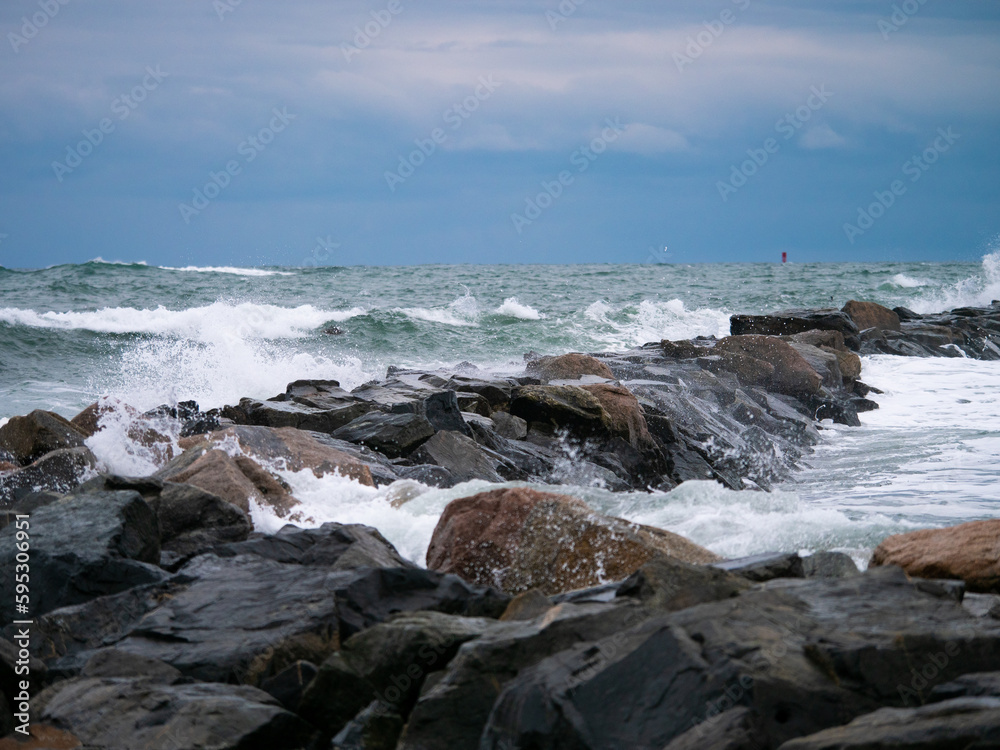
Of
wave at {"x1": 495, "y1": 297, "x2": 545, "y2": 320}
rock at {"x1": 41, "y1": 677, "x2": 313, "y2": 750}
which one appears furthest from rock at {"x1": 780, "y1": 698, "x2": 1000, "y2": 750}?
wave at {"x1": 495, "y1": 297, "x2": 545, "y2": 320}

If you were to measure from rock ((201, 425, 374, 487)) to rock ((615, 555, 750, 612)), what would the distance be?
130 inches

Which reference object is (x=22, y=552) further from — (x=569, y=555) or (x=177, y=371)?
(x=177, y=371)

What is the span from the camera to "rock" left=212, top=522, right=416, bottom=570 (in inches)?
173

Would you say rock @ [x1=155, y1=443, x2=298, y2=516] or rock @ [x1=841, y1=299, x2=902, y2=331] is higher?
rock @ [x1=841, y1=299, x2=902, y2=331]

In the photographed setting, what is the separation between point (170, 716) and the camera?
3.05 metres

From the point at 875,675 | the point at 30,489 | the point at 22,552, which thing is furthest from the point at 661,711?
the point at 30,489

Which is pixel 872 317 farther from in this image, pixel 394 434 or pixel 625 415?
pixel 394 434

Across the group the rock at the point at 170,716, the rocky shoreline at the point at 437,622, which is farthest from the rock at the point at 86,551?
the rock at the point at 170,716

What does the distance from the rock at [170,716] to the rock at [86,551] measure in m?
0.96

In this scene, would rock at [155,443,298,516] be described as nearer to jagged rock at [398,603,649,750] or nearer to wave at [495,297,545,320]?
jagged rock at [398,603,649,750]

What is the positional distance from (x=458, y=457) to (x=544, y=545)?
2.78m

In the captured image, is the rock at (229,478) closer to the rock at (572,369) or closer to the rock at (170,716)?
the rock at (170,716)

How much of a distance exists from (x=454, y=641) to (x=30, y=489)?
13.0 feet

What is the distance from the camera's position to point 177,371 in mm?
12891
